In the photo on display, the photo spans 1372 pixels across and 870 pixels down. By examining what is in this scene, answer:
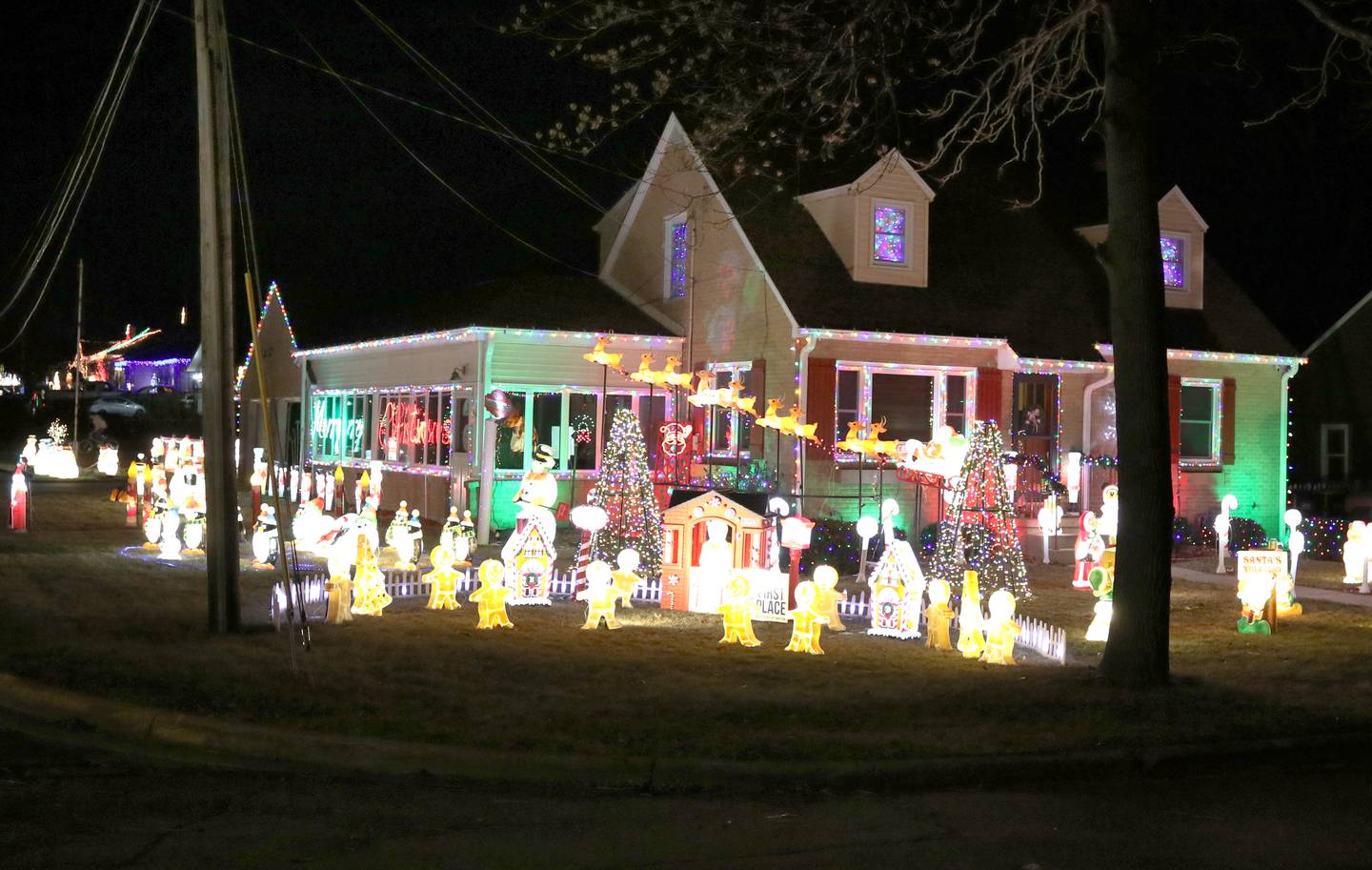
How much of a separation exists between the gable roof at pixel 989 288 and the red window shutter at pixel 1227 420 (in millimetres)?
694

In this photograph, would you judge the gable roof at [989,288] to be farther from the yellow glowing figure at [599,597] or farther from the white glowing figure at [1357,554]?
the yellow glowing figure at [599,597]

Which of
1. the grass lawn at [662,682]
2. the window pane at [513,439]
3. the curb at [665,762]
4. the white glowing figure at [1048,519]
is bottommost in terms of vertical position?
the curb at [665,762]

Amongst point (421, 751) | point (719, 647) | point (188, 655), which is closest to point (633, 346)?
point (719, 647)

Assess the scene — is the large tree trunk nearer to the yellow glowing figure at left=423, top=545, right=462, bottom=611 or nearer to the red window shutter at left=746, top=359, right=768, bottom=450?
the yellow glowing figure at left=423, top=545, right=462, bottom=611

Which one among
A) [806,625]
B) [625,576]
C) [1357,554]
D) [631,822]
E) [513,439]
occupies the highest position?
[513,439]

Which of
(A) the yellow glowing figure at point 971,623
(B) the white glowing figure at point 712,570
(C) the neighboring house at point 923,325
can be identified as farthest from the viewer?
(C) the neighboring house at point 923,325

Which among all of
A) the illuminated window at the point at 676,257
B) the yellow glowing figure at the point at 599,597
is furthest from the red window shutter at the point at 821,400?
the yellow glowing figure at the point at 599,597

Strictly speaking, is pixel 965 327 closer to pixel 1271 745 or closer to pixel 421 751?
pixel 1271 745

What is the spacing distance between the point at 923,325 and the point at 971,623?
413 inches

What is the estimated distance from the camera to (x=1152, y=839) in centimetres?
676

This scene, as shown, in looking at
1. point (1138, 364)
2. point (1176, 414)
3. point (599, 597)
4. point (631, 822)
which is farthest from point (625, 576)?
point (1176, 414)

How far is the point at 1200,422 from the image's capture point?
2517cm

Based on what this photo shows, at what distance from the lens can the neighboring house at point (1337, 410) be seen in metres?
32.4

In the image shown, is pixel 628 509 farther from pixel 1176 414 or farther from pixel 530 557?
pixel 1176 414
